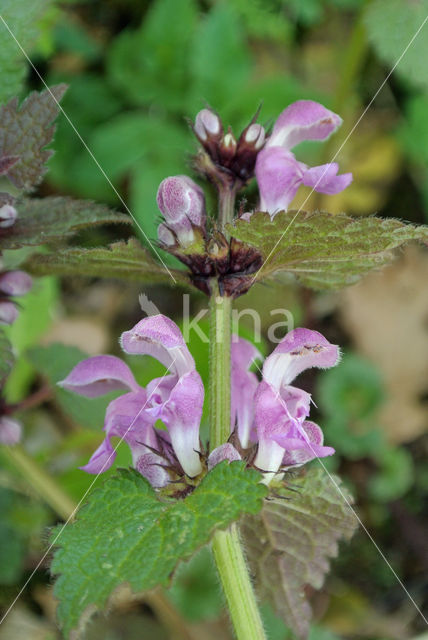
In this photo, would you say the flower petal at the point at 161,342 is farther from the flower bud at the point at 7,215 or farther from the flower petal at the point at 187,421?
the flower bud at the point at 7,215

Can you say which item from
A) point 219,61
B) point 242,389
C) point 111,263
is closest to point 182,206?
point 111,263

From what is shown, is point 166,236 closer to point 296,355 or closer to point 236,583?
point 296,355

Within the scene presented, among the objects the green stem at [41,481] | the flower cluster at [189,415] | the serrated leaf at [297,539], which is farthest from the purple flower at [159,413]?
the green stem at [41,481]

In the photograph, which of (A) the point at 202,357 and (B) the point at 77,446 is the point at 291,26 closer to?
(A) the point at 202,357

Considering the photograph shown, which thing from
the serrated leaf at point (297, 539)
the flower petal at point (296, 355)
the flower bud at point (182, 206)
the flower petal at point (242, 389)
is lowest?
the serrated leaf at point (297, 539)

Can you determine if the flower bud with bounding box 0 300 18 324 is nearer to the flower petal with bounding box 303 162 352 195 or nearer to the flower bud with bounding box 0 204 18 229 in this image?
the flower bud with bounding box 0 204 18 229

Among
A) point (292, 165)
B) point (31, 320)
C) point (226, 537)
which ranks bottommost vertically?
point (31, 320)
